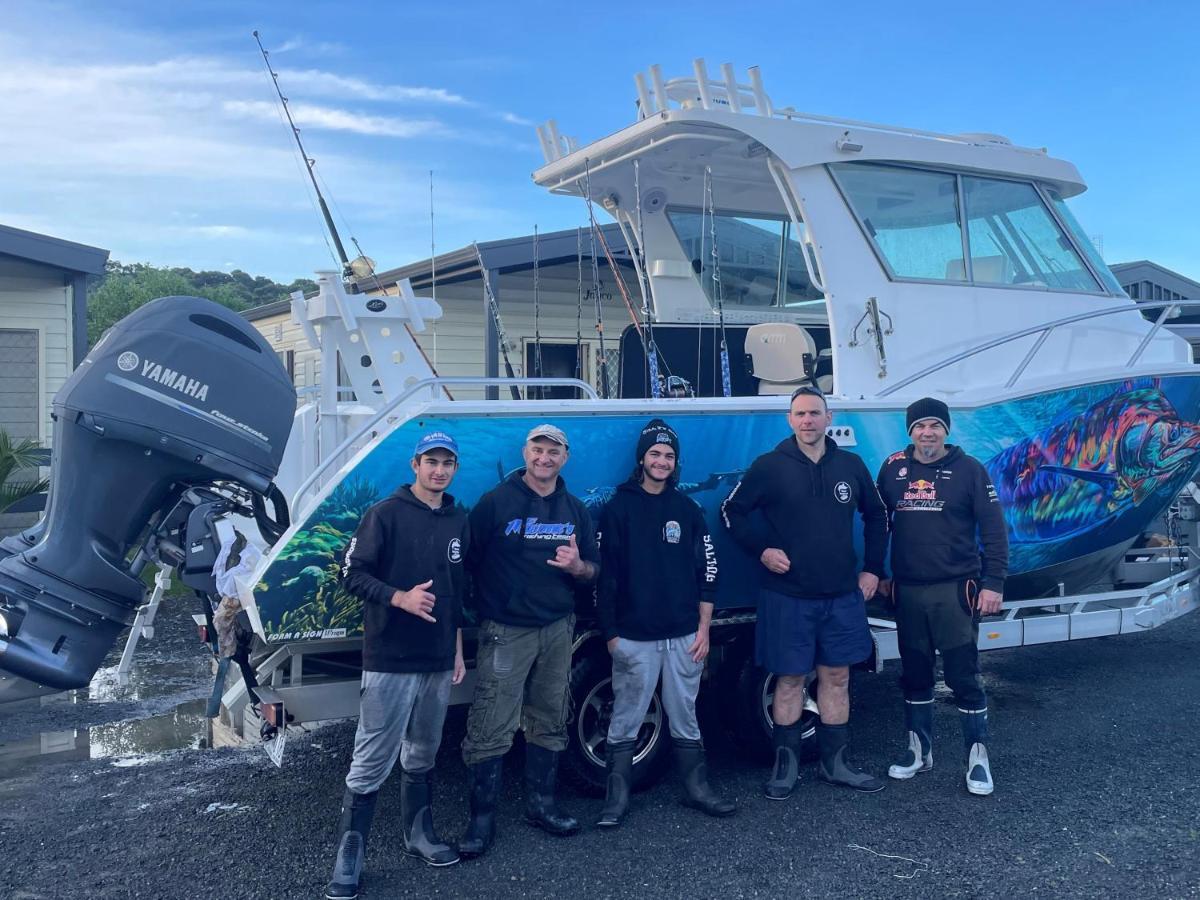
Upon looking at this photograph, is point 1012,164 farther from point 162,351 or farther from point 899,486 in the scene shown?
point 162,351

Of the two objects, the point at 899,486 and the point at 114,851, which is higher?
the point at 899,486

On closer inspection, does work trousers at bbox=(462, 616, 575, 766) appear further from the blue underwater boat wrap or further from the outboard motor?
the outboard motor

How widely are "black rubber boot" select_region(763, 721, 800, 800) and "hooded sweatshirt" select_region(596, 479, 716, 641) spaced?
2.50ft

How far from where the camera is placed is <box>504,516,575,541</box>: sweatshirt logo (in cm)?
418

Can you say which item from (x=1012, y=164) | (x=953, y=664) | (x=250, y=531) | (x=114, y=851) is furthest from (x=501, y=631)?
→ (x=1012, y=164)

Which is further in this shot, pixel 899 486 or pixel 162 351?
pixel 899 486

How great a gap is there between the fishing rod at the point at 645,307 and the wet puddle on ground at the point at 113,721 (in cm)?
304

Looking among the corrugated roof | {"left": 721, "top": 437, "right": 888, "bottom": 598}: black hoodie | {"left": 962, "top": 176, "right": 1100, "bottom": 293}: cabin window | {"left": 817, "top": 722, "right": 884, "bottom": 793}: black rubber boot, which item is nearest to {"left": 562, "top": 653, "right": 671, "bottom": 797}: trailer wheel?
{"left": 817, "top": 722, "right": 884, "bottom": 793}: black rubber boot

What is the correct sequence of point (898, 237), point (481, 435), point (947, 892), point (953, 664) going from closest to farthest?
point (947, 892) → point (481, 435) → point (953, 664) → point (898, 237)

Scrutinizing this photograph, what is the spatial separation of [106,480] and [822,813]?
3212 millimetres

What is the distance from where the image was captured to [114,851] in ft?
13.8

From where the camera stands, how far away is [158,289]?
147ft

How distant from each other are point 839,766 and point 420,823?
1938 millimetres

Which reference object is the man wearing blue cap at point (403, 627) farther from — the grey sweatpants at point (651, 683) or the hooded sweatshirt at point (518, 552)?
the grey sweatpants at point (651, 683)
